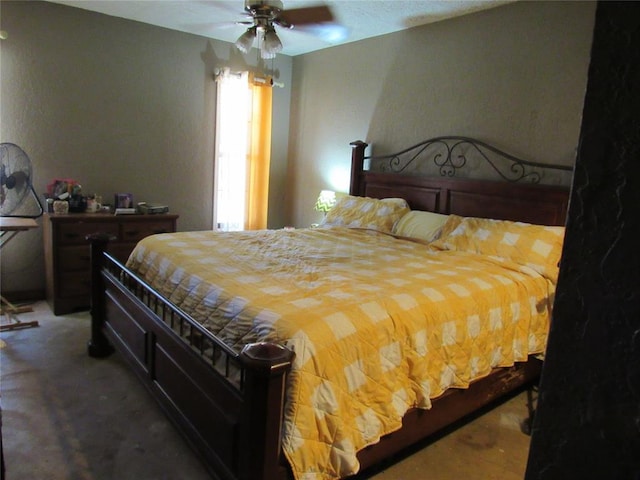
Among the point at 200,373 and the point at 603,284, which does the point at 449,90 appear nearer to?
the point at 200,373

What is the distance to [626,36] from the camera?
Answer: 1.33 ft

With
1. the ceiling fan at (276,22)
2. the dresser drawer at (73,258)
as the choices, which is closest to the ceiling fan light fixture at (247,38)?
the ceiling fan at (276,22)

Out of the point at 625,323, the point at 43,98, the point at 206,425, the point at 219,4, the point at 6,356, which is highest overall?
the point at 219,4

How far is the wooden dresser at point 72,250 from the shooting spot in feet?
11.5

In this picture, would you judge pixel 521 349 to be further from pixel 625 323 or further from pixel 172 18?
pixel 172 18

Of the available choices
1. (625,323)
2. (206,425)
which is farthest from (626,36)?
(206,425)

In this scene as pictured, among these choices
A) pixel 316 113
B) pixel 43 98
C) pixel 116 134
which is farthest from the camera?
pixel 316 113

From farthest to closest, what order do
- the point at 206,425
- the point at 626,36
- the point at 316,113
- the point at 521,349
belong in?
1. the point at 316,113
2. the point at 521,349
3. the point at 206,425
4. the point at 626,36

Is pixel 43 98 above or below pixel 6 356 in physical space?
above

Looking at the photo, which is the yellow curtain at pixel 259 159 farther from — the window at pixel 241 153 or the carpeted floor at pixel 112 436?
the carpeted floor at pixel 112 436

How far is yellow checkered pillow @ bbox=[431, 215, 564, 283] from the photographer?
2611 millimetres

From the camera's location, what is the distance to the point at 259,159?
4.84 m

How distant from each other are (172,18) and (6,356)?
289 cm

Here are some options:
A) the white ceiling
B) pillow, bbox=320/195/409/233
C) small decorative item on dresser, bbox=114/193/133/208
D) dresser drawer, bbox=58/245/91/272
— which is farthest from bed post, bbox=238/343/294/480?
small decorative item on dresser, bbox=114/193/133/208
